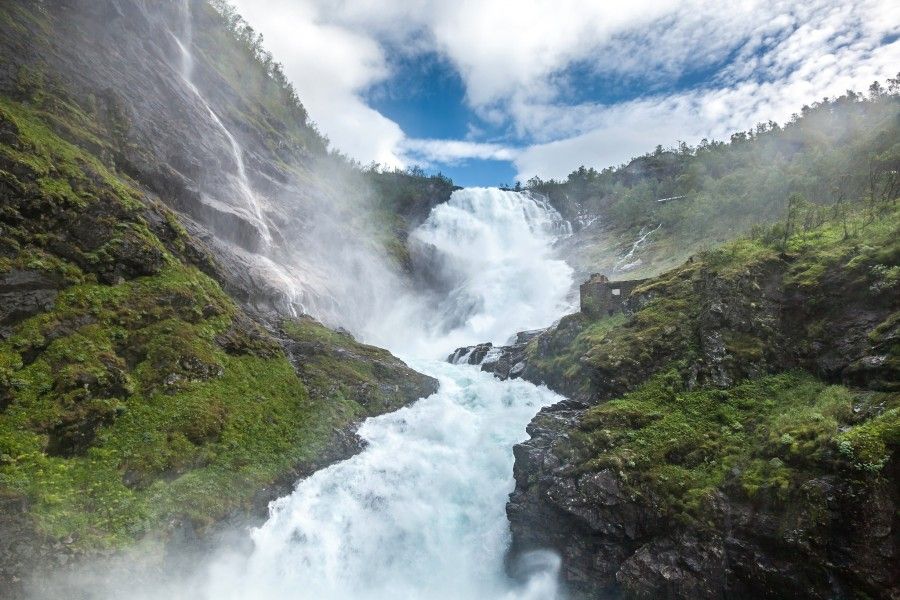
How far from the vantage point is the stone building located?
987 inches

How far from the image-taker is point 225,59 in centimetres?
5709

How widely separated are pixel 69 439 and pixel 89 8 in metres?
33.4

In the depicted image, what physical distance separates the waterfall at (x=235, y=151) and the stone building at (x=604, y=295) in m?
25.4

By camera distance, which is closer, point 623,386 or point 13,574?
point 13,574

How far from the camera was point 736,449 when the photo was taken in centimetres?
1209

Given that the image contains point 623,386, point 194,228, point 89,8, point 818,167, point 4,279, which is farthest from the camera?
point 818,167

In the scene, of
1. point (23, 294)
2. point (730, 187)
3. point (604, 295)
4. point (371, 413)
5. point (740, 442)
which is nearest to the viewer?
point (740, 442)

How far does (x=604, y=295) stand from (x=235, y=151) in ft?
115

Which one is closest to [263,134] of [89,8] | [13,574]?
[89,8]

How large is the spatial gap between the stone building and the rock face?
5840 millimetres

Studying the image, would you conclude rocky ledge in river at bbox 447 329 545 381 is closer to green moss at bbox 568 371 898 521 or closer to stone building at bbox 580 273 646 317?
stone building at bbox 580 273 646 317

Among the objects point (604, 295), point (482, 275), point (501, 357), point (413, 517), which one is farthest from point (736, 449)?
point (482, 275)

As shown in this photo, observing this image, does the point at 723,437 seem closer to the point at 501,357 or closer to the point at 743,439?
the point at 743,439

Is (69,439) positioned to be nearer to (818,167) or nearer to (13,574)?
(13,574)
